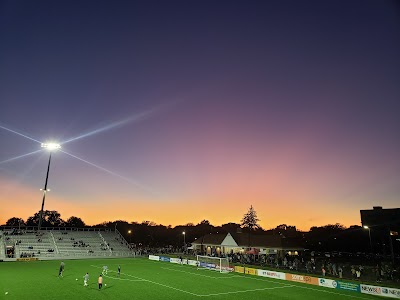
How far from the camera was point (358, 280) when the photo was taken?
37.1 meters

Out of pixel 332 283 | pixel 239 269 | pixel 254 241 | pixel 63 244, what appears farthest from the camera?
pixel 254 241

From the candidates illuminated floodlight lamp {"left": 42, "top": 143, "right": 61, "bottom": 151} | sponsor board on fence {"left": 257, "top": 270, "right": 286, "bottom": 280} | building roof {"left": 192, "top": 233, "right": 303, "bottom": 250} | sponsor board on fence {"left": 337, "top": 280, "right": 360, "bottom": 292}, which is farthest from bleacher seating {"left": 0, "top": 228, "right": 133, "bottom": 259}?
sponsor board on fence {"left": 337, "top": 280, "right": 360, "bottom": 292}

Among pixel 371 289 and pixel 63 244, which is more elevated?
pixel 63 244

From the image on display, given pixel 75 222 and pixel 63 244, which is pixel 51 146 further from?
pixel 75 222

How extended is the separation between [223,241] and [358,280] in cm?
4351

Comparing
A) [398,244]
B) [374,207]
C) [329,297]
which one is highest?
[374,207]

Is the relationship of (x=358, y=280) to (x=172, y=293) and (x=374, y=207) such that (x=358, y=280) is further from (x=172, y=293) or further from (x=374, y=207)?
(x=374, y=207)

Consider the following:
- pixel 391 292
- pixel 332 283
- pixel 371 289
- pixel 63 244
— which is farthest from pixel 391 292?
pixel 63 244

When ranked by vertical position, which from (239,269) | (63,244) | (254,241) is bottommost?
(239,269)

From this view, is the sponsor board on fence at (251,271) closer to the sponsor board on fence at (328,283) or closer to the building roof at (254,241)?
the sponsor board on fence at (328,283)

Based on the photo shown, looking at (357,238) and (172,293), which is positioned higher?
A: (357,238)

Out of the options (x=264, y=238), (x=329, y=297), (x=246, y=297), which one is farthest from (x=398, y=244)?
(x=246, y=297)

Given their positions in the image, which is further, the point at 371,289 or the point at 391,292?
the point at 371,289

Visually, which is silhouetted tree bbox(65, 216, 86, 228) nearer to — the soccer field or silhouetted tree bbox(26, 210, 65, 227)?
silhouetted tree bbox(26, 210, 65, 227)
